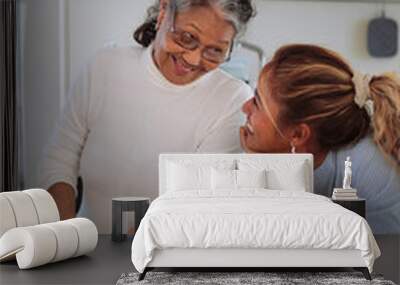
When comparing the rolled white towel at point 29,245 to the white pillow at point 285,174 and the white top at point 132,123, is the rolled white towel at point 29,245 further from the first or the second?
the white pillow at point 285,174

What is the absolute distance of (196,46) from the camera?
6.63 meters

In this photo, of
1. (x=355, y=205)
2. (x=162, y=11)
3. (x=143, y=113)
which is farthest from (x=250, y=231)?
(x=162, y=11)

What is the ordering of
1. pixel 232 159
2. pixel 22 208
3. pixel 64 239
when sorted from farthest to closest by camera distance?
pixel 232 159 → pixel 22 208 → pixel 64 239

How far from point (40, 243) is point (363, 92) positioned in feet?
12.0

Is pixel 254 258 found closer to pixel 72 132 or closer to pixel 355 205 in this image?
pixel 355 205

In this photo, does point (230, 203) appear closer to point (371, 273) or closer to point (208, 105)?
point (371, 273)

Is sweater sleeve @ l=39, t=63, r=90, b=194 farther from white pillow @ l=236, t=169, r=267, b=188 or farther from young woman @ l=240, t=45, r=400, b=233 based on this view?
white pillow @ l=236, t=169, r=267, b=188

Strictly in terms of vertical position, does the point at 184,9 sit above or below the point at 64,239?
above

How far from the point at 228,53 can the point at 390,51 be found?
1.71 m

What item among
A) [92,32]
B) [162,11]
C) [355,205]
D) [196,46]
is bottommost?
[355,205]

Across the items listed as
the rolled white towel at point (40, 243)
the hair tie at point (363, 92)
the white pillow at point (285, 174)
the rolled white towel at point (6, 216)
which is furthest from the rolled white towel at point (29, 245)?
the hair tie at point (363, 92)

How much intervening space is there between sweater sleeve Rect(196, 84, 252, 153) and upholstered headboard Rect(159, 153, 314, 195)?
0.21 metres

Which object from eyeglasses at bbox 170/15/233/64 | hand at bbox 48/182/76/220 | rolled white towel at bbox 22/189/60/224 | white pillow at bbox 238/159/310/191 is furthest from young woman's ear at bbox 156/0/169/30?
rolled white towel at bbox 22/189/60/224

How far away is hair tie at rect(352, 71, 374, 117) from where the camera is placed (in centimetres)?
674
